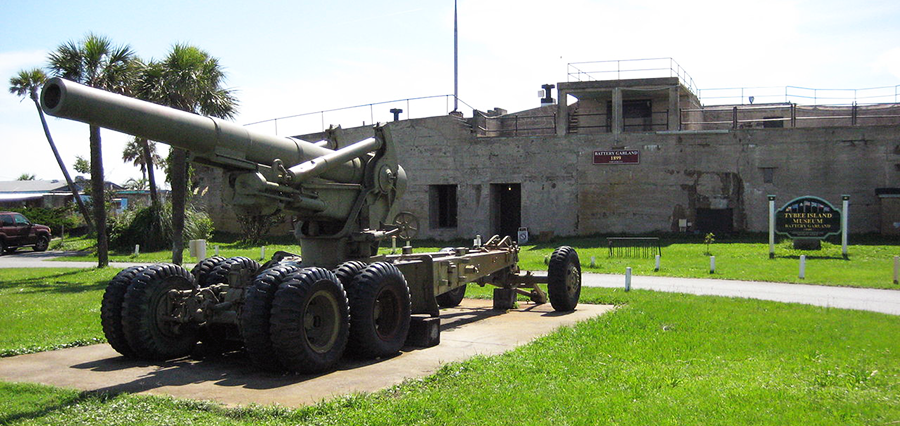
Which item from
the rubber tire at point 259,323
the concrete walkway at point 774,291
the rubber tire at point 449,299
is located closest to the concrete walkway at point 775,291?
the concrete walkway at point 774,291

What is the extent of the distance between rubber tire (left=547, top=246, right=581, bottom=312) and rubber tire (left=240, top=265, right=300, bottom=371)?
650 centimetres

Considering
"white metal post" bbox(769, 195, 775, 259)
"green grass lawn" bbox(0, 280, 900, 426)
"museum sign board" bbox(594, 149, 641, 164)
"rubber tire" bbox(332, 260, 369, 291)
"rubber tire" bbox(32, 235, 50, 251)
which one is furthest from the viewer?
"rubber tire" bbox(32, 235, 50, 251)

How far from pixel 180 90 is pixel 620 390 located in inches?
764

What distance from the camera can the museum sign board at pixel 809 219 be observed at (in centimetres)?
2730

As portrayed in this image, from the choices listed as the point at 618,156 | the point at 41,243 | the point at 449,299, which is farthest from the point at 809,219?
the point at 41,243

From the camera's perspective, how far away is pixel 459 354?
9.84 meters

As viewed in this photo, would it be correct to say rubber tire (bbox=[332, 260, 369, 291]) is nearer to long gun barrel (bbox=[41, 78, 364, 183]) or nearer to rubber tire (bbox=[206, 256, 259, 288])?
long gun barrel (bbox=[41, 78, 364, 183])

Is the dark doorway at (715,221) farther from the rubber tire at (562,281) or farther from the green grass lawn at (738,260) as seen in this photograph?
the rubber tire at (562,281)

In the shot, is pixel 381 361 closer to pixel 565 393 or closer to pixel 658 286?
pixel 565 393

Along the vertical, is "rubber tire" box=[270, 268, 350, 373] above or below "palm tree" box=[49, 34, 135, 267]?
below

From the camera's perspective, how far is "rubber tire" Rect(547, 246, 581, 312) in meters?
13.9

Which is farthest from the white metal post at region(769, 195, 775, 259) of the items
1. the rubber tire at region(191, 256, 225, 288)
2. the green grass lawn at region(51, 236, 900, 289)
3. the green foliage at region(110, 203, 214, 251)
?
the green foliage at region(110, 203, 214, 251)

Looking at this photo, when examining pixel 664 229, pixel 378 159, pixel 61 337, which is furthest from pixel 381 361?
pixel 664 229

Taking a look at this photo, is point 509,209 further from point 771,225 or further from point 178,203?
point 178,203
